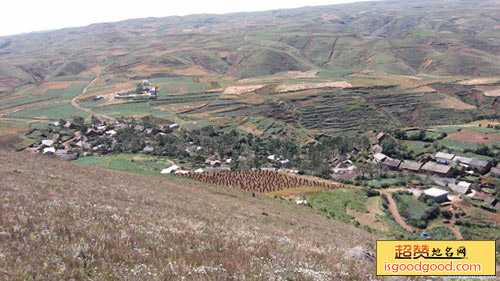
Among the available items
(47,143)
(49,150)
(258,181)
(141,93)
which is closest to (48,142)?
(47,143)

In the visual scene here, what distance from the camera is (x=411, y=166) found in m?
56.5

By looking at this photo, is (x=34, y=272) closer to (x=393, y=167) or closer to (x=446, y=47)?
(x=393, y=167)

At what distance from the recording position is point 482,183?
48.6 m

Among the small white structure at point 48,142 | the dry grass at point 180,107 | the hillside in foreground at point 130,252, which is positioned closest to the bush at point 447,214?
the hillside in foreground at point 130,252

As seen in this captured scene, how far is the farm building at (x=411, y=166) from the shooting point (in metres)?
55.7

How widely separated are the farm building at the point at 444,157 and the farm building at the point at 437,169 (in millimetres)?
2414

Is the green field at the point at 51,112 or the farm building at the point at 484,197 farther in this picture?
the green field at the point at 51,112

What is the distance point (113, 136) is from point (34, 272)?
237 feet

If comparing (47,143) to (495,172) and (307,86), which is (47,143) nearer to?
(307,86)

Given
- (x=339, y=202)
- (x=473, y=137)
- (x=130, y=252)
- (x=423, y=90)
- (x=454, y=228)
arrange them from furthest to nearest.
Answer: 1. (x=423, y=90)
2. (x=473, y=137)
3. (x=339, y=202)
4. (x=454, y=228)
5. (x=130, y=252)

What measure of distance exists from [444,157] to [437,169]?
5.41 m

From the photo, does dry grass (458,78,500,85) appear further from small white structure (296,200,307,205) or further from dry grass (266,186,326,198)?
small white structure (296,200,307,205)

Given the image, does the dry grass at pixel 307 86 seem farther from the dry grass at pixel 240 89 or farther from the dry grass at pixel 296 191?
the dry grass at pixel 296 191

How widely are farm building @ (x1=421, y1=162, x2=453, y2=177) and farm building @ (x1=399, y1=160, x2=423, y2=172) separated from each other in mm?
919
